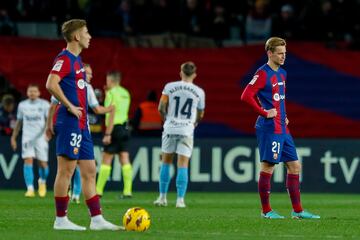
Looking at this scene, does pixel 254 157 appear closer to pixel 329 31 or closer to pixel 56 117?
pixel 329 31

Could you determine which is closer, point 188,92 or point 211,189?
point 188,92

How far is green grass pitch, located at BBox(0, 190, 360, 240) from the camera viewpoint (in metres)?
11.0

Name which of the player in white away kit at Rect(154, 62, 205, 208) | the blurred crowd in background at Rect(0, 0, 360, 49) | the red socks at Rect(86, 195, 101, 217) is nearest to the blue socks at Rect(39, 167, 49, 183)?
the player in white away kit at Rect(154, 62, 205, 208)

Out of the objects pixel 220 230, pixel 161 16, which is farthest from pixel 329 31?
pixel 220 230

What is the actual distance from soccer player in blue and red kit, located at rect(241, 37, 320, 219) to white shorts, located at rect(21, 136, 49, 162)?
7.16m

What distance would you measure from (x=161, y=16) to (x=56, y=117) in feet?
45.6

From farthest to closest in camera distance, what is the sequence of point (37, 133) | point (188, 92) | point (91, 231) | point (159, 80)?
point (159, 80)
point (37, 133)
point (188, 92)
point (91, 231)

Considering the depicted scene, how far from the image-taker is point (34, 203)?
55.5 ft

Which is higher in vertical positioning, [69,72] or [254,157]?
[69,72]

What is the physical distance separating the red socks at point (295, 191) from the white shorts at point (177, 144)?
2982 mm

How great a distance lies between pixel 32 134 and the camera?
20.0 m

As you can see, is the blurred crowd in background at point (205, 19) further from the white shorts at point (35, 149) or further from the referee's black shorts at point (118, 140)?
the referee's black shorts at point (118, 140)

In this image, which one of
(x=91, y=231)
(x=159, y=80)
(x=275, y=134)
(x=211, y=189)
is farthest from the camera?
(x=159, y=80)

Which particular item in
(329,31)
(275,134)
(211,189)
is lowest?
(211,189)
